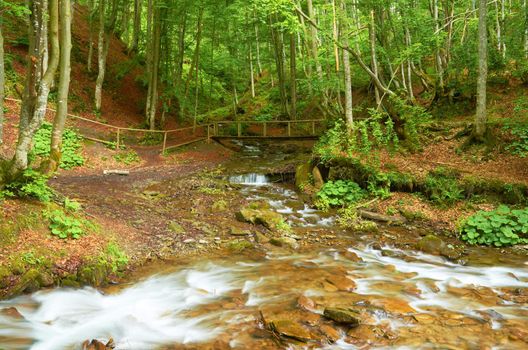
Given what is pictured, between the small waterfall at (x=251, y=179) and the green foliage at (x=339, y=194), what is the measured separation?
298cm

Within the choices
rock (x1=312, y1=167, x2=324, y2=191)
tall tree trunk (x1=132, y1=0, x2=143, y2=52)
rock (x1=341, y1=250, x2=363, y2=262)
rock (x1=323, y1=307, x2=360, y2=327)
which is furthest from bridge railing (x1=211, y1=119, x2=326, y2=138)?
rock (x1=323, y1=307, x2=360, y2=327)

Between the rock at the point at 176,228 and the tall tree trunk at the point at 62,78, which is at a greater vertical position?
the tall tree trunk at the point at 62,78

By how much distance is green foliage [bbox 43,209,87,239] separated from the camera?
6480mm

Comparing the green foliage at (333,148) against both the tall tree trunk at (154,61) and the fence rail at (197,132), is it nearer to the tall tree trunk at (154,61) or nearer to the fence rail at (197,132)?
the fence rail at (197,132)

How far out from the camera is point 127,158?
15.9 meters

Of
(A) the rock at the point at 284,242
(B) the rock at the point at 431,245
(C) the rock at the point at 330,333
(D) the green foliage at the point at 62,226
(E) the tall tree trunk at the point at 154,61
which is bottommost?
(C) the rock at the point at 330,333

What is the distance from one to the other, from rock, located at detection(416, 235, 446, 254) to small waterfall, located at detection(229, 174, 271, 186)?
6597 mm

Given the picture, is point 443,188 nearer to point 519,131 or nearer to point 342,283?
point 519,131

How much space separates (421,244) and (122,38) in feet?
102

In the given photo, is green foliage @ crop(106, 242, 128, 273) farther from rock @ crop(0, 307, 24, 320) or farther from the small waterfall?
the small waterfall

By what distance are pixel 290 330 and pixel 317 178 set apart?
27.5ft

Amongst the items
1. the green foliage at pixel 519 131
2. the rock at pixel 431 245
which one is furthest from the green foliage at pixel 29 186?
the green foliage at pixel 519 131

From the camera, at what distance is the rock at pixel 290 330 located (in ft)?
15.0

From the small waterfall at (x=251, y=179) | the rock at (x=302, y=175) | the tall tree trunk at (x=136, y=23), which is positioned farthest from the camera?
the tall tree trunk at (x=136, y=23)
